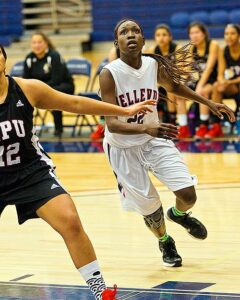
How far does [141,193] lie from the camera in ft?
21.5

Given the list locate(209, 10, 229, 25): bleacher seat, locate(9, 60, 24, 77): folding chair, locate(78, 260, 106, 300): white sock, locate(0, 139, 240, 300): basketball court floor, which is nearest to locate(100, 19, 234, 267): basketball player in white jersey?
locate(0, 139, 240, 300): basketball court floor

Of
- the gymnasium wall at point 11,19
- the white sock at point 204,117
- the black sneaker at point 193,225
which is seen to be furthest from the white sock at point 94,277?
the gymnasium wall at point 11,19

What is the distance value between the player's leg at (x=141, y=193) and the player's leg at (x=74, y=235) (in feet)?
4.94

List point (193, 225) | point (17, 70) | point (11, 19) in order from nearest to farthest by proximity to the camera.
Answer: point (193, 225) → point (17, 70) → point (11, 19)

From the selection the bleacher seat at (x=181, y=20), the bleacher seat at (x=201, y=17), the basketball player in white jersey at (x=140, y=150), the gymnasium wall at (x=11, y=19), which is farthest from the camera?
the gymnasium wall at (x=11, y=19)

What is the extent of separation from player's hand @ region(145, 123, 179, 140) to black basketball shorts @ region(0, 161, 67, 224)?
0.73 meters

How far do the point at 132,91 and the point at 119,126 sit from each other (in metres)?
0.47

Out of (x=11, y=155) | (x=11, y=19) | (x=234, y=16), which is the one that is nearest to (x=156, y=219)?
(x=11, y=155)

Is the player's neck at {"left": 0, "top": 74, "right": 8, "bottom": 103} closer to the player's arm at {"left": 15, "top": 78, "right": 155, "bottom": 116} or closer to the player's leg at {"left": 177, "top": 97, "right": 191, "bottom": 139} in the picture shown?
the player's arm at {"left": 15, "top": 78, "right": 155, "bottom": 116}

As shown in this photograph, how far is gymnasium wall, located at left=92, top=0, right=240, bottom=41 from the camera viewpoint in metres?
21.0

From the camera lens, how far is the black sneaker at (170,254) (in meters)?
6.53

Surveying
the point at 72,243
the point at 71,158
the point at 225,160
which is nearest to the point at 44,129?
the point at 71,158

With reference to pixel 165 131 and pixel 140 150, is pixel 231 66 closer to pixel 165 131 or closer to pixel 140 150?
pixel 140 150

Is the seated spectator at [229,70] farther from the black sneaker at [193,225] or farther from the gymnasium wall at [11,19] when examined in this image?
the gymnasium wall at [11,19]
